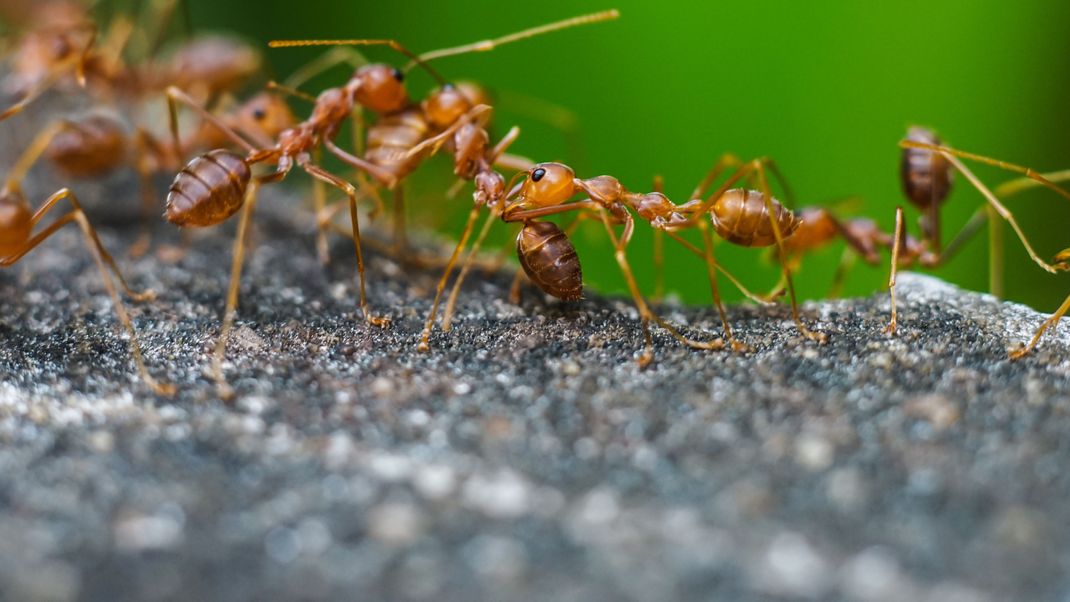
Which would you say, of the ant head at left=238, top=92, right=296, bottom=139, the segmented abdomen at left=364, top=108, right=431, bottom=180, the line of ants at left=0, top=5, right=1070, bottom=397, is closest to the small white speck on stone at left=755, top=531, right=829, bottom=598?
the line of ants at left=0, top=5, right=1070, bottom=397

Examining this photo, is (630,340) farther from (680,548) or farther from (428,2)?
(428,2)

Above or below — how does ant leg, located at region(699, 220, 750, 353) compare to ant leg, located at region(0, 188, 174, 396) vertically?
above

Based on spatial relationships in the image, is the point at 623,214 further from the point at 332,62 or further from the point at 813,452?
the point at 332,62

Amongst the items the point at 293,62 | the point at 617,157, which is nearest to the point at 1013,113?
the point at 617,157

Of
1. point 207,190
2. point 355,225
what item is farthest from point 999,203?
point 207,190

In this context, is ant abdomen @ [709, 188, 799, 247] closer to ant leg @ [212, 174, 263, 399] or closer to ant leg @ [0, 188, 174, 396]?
ant leg @ [212, 174, 263, 399]
